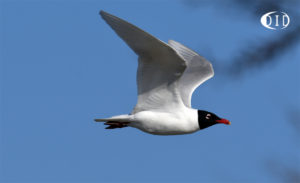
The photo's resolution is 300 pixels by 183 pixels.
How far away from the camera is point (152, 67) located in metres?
13.1

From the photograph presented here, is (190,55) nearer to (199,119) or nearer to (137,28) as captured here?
(199,119)

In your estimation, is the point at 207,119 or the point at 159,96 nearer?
the point at 159,96

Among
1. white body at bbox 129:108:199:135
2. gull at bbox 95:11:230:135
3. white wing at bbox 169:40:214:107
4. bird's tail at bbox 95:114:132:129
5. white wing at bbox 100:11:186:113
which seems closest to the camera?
white wing at bbox 100:11:186:113

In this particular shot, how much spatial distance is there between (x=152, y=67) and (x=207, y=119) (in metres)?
1.68

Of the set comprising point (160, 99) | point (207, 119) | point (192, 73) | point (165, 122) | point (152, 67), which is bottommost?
point (165, 122)

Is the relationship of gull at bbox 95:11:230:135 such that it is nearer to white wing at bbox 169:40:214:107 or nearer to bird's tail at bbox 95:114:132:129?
bird's tail at bbox 95:114:132:129

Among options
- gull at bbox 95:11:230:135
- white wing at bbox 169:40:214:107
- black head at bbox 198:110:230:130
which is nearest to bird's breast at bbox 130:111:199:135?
gull at bbox 95:11:230:135

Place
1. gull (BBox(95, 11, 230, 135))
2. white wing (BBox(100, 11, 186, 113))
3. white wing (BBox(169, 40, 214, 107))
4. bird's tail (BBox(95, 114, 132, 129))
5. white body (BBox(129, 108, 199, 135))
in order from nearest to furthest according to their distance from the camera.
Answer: white wing (BBox(100, 11, 186, 113))
gull (BBox(95, 11, 230, 135))
white body (BBox(129, 108, 199, 135))
bird's tail (BBox(95, 114, 132, 129))
white wing (BBox(169, 40, 214, 107))

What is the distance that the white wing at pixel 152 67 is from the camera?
40.0 feet

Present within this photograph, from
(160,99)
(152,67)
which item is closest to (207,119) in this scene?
(160,99)

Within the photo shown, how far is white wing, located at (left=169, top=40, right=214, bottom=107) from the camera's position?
1530 cm

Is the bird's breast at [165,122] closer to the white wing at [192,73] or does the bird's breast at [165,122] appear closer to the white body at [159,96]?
the white body at [159,96]

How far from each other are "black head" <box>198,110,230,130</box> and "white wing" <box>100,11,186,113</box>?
48 centimetres

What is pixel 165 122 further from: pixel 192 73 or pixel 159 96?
pixel 192 73
